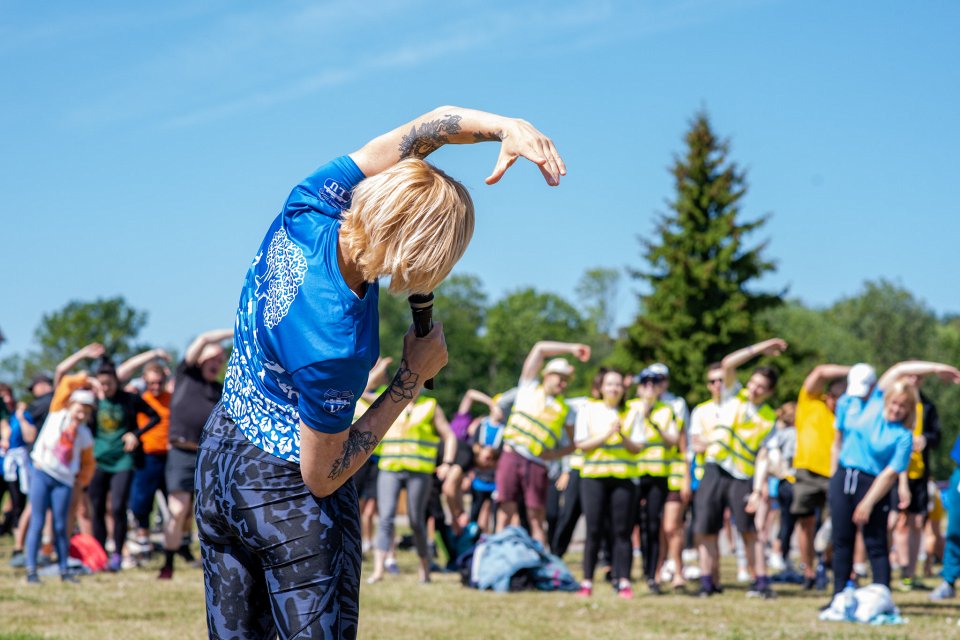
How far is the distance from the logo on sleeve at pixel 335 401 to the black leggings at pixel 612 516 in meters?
8.00

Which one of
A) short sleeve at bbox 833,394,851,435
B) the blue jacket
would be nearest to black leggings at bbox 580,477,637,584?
the blue jacket

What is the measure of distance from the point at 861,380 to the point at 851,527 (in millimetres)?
1189

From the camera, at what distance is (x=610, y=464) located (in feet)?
34.0

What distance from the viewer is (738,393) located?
1077cm

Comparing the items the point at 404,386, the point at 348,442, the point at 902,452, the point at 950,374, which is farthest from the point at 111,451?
the point at 348,442

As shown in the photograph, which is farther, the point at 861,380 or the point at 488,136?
the point at 861,380

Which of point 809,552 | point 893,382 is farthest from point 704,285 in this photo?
point 893,382

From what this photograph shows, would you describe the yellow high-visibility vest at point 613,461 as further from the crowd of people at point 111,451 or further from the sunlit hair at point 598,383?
the crowd of people at point 111,451

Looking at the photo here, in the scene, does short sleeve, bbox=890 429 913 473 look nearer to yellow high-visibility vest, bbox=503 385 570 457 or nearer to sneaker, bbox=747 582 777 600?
sneaker, bbox=747 582 777 600

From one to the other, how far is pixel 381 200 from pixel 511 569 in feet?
28.0

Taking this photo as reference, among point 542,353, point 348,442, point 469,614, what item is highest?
point 542,353

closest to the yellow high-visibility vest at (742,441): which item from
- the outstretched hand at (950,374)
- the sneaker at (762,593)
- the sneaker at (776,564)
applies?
the sneaker at (762,593)

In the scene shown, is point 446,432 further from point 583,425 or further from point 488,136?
point 488,136

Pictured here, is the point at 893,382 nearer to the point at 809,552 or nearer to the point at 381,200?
the point at 809,552
